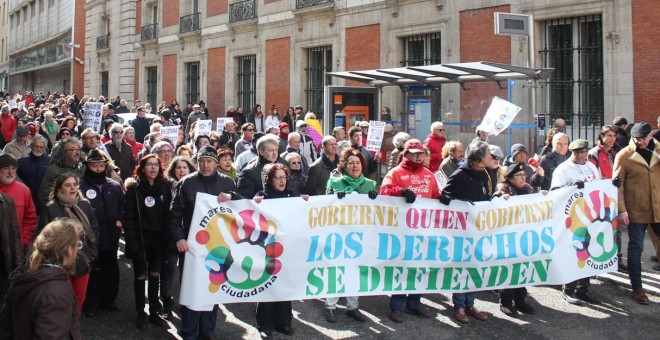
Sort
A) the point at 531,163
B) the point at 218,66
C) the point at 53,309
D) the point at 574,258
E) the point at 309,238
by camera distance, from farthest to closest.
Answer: the point at 218,66
the point at 531,163
the point at 574,258
the point at 309,238
the point at 53,309

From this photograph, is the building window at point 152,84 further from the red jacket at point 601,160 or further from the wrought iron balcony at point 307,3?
the red jacket at point 601,160

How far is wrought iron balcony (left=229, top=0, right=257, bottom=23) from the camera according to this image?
24.6 m

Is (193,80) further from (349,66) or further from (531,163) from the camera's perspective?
(531,163)

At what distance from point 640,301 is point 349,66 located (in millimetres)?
14223

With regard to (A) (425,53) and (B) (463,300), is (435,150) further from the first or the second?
(A) (425,53)

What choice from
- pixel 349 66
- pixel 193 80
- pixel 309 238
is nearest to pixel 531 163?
pixel 309 238

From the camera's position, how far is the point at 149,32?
31.6 m

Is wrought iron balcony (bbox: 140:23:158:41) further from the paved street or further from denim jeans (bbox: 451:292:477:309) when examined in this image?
denim jeans (bbox: 451:292:477:309)

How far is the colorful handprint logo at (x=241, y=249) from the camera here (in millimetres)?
5703

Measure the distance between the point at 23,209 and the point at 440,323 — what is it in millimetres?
4033

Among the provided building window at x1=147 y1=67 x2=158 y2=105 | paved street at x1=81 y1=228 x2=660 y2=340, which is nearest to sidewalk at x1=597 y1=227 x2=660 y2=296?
paved street at x1=81 y1=228 x2=660 y2=340

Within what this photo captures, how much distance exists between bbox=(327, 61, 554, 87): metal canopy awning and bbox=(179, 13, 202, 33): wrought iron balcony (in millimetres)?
13976

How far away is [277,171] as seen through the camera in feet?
19.9

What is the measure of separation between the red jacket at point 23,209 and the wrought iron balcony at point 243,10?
1923 cm
